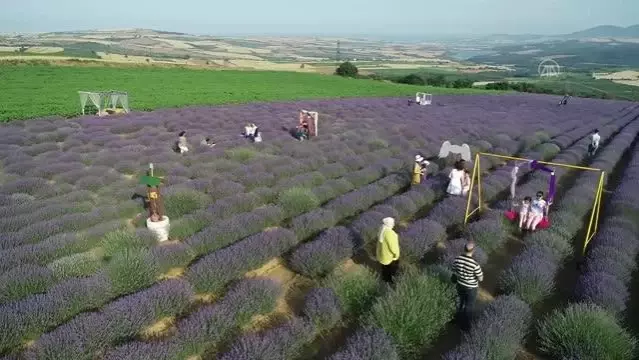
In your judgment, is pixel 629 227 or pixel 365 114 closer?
pixel 629 227

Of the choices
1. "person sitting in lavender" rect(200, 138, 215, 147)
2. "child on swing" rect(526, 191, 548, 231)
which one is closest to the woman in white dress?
"child on swing" rect(526, 191, 548, 231)

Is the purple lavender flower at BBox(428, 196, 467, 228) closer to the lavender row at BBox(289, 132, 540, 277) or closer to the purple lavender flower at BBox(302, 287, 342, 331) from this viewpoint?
the lavender row at BBox(289, 132, 540, 277)

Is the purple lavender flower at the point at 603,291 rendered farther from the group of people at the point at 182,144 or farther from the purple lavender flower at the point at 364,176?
the group of people at the point at 182,144

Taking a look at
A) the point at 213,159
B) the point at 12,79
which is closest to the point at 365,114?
the point at 213,159

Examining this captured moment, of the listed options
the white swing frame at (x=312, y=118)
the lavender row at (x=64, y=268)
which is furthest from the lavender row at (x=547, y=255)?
the white swing frame at (x=312, y=118)

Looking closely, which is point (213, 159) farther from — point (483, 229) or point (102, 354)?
point (102, 354)

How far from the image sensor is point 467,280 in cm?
484

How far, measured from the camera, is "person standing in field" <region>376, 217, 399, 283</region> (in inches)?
221

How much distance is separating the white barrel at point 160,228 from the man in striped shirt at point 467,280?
441 centimetres

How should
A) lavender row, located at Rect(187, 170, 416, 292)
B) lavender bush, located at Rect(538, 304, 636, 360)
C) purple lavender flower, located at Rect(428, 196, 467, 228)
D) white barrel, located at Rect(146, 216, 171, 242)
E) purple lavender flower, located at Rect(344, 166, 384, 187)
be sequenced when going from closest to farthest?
lavender bush, located at Rect(538, 304, 636, 360)
lavender row, located at Rect(187, 170, 416, 292)
white barrel, located at Rect(146, 216, 171, 242)
purple lavender flower, located at Rect(428, 196, 467, 228)
purple lavender flower, located at Rect(344, 166, 384, 187)

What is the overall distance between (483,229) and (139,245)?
5198 millimetres

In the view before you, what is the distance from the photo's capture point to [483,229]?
280 inches

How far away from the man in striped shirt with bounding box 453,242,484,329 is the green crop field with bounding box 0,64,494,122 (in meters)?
19.8

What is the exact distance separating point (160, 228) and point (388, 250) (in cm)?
359
